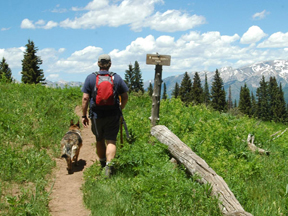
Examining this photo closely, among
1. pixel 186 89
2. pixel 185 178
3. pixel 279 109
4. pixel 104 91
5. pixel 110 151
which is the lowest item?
pixel 279 109

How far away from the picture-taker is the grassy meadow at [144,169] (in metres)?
4.42

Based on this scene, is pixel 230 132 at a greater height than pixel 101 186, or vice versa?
pixel 230 132

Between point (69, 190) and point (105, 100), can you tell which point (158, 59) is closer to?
point (105, 100)

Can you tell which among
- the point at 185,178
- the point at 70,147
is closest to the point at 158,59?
the point at 70,147

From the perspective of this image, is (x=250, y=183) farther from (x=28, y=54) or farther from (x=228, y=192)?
(x=28, y=54)

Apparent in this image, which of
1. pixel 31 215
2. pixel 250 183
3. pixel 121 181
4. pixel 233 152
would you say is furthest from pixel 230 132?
pixel 31 215

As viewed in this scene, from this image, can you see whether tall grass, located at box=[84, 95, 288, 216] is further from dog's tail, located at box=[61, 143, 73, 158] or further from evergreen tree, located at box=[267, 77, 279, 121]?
evergreen tree, located at box=[267, 77, 279, 121]

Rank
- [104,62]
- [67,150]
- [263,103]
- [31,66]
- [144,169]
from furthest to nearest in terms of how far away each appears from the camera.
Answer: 1. [263,103]
2. [31,66]
3. [67,150]
4. [104,62]
5. [144,169]

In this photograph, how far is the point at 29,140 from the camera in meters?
8.21

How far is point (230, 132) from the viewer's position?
7.71 meters

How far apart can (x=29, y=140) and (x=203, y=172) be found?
18.7ft

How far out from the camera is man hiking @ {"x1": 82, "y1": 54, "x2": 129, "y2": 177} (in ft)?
18.9

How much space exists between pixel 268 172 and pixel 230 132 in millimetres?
1810

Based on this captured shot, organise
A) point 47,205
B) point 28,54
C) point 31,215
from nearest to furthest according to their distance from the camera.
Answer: point 31,215
point 47,205
point 28,54
